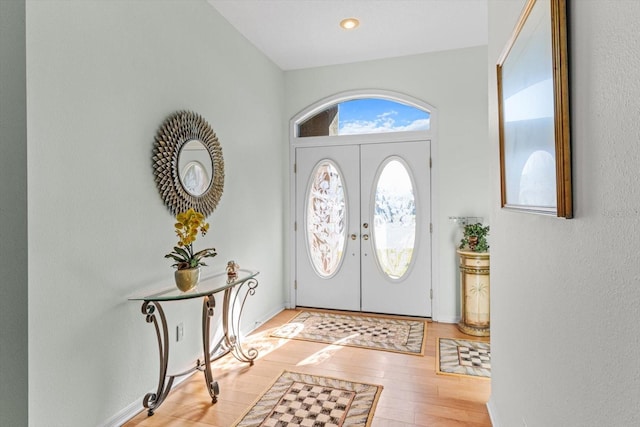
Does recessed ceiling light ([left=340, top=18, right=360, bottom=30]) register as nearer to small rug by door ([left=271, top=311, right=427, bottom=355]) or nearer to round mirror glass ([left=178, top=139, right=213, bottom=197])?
round mirror glass ([left=178, top=139, right=213, bottom=197])

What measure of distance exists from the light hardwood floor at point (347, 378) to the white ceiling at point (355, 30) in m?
3.00

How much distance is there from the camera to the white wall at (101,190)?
168 cm

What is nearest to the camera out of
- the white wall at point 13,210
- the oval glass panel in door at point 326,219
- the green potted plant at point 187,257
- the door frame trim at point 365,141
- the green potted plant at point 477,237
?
the white wall at point 13,210

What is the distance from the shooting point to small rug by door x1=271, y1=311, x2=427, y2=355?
3.24m

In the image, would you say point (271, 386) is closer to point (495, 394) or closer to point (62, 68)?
point (495, 394)

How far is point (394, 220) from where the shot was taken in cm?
408

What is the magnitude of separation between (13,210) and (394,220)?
3.36 meters

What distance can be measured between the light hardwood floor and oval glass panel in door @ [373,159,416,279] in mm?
988

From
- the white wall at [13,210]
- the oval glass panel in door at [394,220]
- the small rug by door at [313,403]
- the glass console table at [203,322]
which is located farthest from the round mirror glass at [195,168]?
the oval glass panel in door at [394,220]

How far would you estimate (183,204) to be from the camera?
8.50 ft

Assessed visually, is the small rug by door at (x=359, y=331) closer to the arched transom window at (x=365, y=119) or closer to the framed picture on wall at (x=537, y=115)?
the framed picture on wall at (x=537, y=115)

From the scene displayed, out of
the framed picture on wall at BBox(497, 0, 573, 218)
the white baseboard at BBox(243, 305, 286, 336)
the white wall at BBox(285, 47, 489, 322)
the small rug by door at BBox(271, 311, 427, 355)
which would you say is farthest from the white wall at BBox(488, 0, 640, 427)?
the white baseboard at BBox(243, 305, 286, 336)

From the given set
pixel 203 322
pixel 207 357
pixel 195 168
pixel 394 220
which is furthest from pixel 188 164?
pixel 394 220

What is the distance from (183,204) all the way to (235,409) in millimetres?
1439
